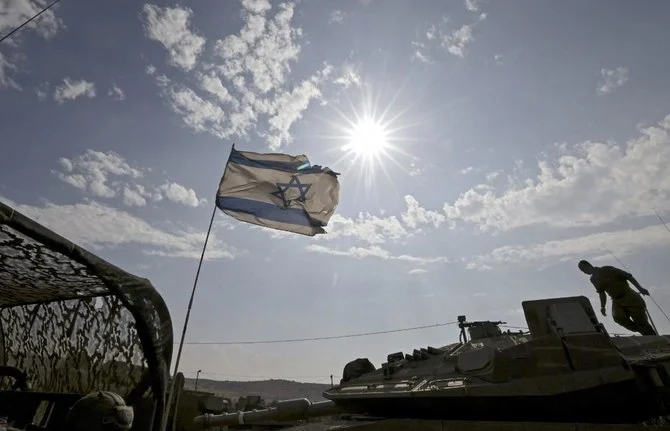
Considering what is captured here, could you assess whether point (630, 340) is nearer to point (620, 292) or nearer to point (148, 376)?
point (620, 292)

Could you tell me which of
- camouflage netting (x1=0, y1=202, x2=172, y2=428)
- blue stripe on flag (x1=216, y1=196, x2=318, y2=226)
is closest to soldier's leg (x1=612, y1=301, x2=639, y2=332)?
blue stripe on flag (x1=216, y1=196, x2=318, y2=226)

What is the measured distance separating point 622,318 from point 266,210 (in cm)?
722

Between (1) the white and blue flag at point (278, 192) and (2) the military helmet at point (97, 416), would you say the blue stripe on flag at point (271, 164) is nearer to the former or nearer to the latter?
(1) the white and blue flag at point (278, 192)

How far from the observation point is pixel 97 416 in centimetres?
287

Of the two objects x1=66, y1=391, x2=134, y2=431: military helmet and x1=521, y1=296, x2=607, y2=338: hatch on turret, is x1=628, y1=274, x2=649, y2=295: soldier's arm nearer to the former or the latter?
x1=521, y1=296, x2=607, y2=338: hatch on turret

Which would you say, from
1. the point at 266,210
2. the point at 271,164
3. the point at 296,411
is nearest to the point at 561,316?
the point at 296,411

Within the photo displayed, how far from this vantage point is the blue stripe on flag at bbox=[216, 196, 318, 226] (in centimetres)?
814

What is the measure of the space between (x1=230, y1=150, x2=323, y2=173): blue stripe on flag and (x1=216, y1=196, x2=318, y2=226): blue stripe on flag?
0.84 m

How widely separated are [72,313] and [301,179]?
4.80 meters

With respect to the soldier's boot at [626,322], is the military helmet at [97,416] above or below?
below

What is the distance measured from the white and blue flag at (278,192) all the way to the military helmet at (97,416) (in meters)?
5.27

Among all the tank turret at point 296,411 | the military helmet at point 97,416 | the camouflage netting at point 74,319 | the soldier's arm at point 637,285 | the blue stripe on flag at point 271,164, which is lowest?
the military helmet at point 97,416

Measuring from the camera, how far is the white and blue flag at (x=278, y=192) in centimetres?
823

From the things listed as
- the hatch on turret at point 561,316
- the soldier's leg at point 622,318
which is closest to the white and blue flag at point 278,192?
the hatch on turret at point 561,316
